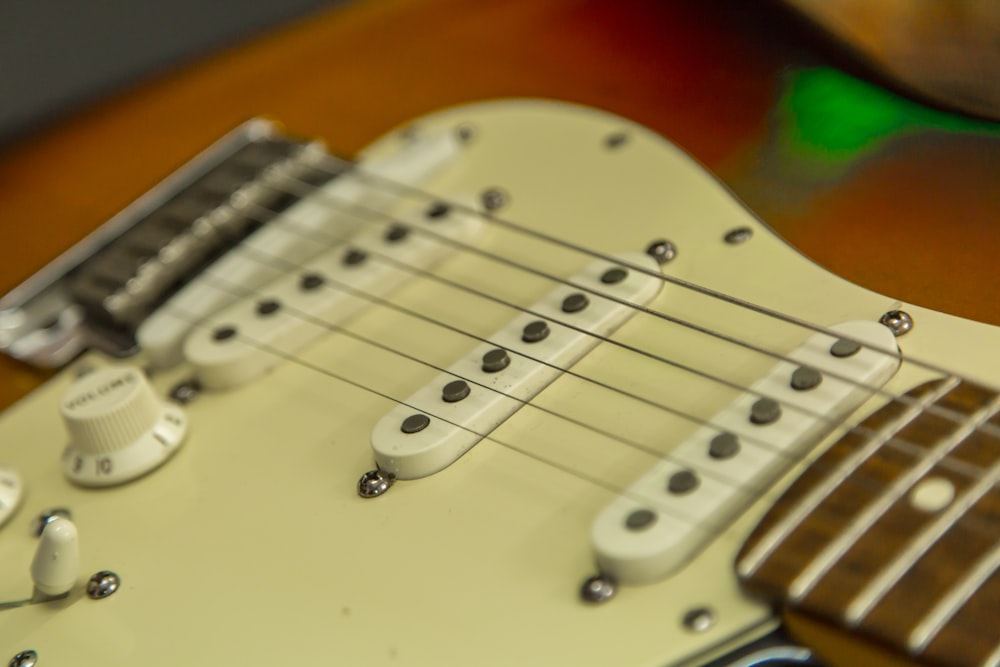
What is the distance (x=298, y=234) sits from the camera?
73 centimetres

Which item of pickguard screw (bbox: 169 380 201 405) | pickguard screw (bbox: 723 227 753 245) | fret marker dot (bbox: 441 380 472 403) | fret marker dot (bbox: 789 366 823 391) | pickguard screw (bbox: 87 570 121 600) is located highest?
pickguard screw (bbox: 723 227 753 245)

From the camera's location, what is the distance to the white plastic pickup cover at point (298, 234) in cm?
69

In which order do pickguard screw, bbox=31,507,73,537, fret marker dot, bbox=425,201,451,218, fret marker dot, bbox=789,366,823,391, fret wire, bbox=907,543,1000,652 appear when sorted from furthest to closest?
fret marker dot, bbox=425,201,451,218 → pickguard screw, bbox=31,507,73,537 → fret marker dot, bbox=789,366,823,391 → fret wire, bbox=907,543,1000,652

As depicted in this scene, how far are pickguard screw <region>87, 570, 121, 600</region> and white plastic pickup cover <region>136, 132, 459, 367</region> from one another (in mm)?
178

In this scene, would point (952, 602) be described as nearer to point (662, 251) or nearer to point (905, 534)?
point (905, 534)

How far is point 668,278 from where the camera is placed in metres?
0.59

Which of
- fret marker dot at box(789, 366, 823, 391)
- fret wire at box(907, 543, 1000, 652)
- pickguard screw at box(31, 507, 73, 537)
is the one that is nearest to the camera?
fret wire at box(907, 543, 1000, 652)

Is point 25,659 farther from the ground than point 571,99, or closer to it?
closer to it

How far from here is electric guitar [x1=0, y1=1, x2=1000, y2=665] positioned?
17.5 inches

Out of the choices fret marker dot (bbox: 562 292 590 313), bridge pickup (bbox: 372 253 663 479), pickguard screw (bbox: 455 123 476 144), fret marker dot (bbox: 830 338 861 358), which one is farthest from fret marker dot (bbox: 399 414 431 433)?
pickguard screw (bbox: 455 123 476 144)

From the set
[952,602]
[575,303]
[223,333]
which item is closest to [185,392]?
[223,333]

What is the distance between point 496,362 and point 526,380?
0.02m

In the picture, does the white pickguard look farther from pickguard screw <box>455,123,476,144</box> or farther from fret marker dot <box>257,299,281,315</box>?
pickguard screw <box>455,123,476,144</box>

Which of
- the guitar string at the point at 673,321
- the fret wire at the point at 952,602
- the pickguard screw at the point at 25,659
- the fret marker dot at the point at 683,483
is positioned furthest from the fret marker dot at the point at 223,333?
the fret wire at the point at 952,602
